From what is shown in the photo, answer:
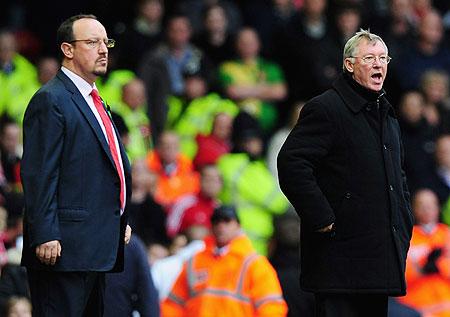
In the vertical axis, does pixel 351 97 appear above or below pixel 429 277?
above

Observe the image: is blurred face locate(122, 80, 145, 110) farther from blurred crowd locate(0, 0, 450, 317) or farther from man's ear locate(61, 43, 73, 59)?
man's ear locate(61, 43, 73, 59)

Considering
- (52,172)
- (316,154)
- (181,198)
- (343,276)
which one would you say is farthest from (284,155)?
(181,198)

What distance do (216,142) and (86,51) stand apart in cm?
728

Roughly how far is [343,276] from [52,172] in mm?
1693

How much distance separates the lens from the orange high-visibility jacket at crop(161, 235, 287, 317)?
1035 cm

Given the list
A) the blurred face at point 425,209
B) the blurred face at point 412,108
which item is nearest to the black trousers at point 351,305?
the blurred face at point 425,209

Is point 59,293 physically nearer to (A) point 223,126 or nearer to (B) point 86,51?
(B) point 86,51

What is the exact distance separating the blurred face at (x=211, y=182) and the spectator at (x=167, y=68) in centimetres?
169

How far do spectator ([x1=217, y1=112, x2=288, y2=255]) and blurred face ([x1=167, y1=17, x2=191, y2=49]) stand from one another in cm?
178

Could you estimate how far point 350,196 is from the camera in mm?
7270

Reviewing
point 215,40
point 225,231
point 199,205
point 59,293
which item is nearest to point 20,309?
point 225,231

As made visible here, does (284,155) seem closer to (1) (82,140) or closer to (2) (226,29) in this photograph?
(1) (82,140)

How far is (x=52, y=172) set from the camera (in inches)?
277

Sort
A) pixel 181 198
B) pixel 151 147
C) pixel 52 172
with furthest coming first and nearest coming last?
1. pixel 151 147
2. pixel 181 198
3. pixel 52 172
